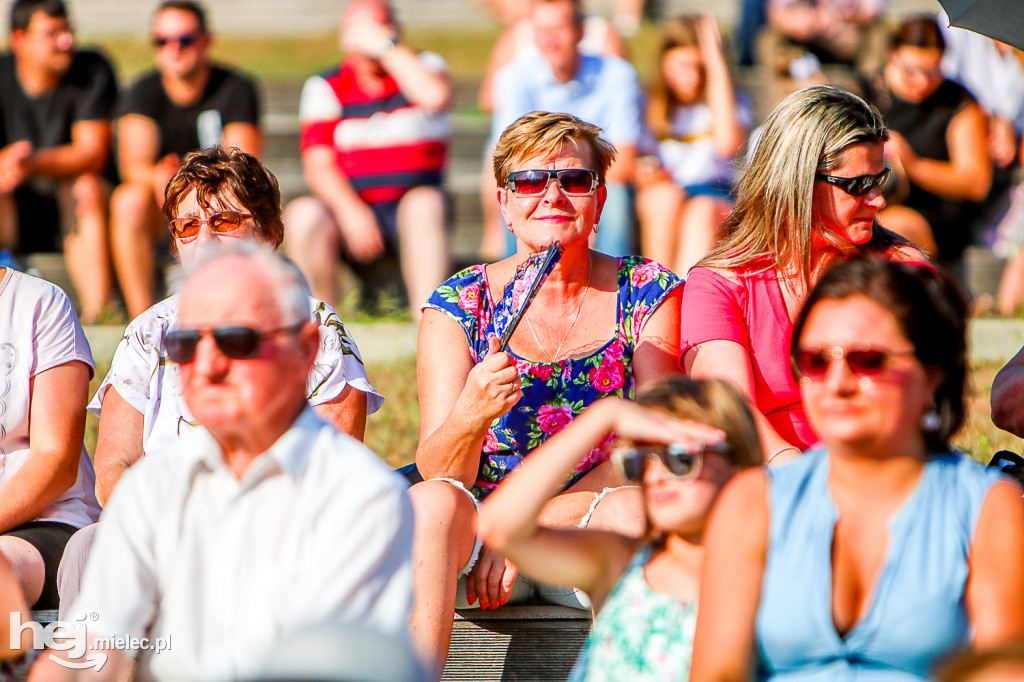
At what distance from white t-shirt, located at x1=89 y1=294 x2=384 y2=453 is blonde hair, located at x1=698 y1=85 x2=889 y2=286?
3.79 feet

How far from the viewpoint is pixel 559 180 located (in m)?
3.50

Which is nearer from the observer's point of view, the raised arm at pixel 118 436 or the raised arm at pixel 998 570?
the raised arm at pixel 998 570

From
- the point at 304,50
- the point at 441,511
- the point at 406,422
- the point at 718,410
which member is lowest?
the point at 406,422

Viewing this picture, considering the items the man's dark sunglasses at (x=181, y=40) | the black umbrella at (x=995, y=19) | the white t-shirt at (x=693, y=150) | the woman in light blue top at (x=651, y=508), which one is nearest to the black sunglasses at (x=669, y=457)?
the woman in light blue top at (x=651, y=508)

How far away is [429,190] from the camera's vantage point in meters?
6.73

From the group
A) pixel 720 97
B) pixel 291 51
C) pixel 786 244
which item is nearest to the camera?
pixel 786 244

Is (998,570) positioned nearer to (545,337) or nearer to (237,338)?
(237,338)

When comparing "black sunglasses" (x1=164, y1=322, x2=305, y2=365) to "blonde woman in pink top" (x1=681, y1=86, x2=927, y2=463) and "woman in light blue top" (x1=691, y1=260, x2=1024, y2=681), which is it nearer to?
"woman in light blue top" (x1=691, y1=260, x2=1024, y2=681)

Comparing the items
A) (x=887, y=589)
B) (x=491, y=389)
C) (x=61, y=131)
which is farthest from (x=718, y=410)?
(x=61, y=131)

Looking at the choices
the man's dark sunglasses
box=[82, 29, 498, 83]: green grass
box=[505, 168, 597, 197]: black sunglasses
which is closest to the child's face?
box=[505, 168, 597, 197]: black sunglasses

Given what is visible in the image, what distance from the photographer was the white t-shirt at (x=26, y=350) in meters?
3.42

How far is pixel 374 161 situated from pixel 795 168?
367 cm

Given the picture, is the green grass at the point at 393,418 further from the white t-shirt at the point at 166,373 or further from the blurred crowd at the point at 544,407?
the white t-shirt at the point at 166,373

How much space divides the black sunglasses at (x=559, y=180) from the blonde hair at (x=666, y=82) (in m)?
3.65
